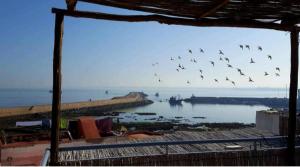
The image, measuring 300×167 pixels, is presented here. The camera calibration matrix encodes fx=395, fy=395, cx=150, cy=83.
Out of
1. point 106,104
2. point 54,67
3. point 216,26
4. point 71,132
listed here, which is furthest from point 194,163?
point 106,104

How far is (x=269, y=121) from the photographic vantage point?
34.8ft

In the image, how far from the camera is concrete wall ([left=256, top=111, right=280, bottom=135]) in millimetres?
10156

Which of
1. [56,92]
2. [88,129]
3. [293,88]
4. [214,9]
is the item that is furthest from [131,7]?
[88,129]

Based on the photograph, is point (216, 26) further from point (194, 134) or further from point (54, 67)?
point (194, 134)

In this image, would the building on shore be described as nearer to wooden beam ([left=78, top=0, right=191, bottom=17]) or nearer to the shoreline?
wooden beam ([left=78, top=0, right=191, bottom=17])

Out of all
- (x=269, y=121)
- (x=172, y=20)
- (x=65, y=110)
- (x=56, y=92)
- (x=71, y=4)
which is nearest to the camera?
(x=71, y=4)

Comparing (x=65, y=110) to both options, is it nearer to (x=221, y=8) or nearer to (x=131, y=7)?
(x=131, y=7)

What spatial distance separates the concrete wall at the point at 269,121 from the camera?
10.2 metres

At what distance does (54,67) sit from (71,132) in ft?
24.6

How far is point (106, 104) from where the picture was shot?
82250 mm

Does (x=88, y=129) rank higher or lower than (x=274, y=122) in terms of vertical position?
lower

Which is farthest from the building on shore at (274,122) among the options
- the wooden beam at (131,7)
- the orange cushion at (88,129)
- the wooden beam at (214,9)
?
the wooden beam at (131,7)

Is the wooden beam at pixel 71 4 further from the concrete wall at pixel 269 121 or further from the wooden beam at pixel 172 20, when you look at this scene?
the concrete wall at pixel 269 121

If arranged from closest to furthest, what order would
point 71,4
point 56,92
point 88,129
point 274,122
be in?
point 71,4
point 56,92
point 274,122
point 88,129
